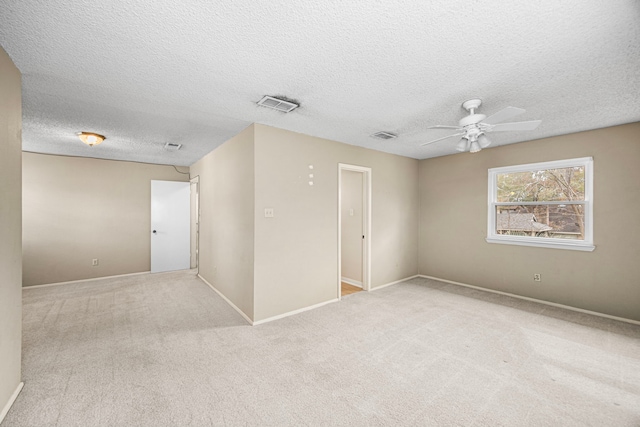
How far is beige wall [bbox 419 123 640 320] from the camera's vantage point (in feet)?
11.0

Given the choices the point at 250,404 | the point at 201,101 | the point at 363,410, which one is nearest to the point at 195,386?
the point at 250,404

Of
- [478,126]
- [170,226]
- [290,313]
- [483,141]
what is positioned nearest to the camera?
[478,126]

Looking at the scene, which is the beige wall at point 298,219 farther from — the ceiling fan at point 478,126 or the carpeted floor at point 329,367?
the ceiling fan at point 478,126

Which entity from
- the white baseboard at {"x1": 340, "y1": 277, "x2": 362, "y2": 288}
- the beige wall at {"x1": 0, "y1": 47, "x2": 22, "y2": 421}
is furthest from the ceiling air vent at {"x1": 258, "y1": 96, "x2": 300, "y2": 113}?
the white baseboard at {"x1": 340, "y1": 277, "x2": 362, "y2": 288}

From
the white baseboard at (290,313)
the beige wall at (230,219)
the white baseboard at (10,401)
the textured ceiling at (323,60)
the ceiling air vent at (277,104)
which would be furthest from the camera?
the beige wall at (230,219)

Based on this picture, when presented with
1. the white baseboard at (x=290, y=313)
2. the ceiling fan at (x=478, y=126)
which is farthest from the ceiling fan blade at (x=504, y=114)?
the white baseboard at (x=290, y=313)

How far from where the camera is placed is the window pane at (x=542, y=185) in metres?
3.78

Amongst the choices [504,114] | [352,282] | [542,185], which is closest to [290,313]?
[352,282]

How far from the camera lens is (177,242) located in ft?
20.2

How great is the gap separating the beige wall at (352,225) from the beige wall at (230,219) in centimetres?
220

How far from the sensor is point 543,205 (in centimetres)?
406

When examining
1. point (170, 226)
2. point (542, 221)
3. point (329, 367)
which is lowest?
point (329, 367)

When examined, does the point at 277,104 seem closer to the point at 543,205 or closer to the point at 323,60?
the point at 323,60

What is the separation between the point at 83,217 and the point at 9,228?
4066mm
